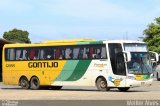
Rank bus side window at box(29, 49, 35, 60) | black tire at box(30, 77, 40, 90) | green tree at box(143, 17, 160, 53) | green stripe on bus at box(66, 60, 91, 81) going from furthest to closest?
green tree at box(143, 17, 160, 53)
black tire at box(30, 77, 40, 90)
bus side window at box(29, 49, 35, 60)
green stripe on bus at box(66, 60, 91, 81)

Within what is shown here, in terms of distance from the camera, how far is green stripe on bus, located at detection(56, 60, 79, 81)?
31.9 m

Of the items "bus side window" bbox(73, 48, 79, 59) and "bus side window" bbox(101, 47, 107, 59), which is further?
"bus side window" bbox(73, 48, 79, 59)

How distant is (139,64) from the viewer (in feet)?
98.8

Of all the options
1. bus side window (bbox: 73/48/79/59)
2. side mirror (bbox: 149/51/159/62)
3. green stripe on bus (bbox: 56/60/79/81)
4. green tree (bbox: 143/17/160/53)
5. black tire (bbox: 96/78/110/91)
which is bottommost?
black tire (bbox: 96/78/110/91)

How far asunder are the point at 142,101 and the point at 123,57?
13.1m

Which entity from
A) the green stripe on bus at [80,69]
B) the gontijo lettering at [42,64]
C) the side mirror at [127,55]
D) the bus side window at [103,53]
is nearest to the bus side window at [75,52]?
the green stripe on bus at [80,69]

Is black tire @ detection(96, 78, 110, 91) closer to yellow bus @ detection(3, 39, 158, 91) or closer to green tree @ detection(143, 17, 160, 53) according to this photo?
yellow bus @ detection(3, 39, 158, 91)

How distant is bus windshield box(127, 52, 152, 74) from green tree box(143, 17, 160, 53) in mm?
53239

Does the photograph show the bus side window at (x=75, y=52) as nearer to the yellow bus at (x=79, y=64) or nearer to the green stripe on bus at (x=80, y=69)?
the yellow bus at (x=79, y=64)

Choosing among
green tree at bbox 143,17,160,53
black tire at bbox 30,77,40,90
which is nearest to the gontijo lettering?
black tire at bbox 30,77,40,90

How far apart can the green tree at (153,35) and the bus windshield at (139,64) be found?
53.2 meters

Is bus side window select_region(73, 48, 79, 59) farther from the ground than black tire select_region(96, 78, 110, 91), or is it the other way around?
bus side window select_region(73, 48, 79, 59)

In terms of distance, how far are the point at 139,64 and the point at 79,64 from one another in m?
3.49

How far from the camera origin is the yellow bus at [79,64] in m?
30.1
